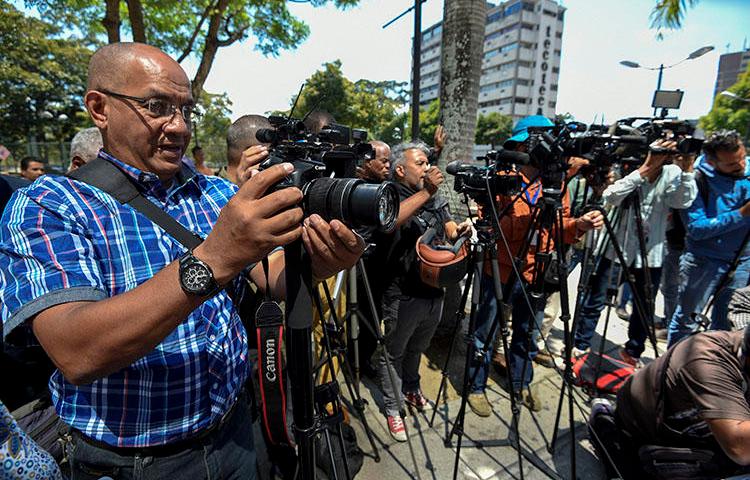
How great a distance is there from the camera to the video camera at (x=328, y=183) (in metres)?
0.94

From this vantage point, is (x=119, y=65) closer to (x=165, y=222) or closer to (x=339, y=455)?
(x=165, y=222)

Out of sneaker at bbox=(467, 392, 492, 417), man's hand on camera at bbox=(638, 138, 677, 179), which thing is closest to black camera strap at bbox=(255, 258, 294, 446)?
sneaker at bbox=(467, 392, 492, 417)

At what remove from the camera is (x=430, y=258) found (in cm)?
280

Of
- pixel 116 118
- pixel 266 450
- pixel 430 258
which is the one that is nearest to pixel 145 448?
pixel 266 450

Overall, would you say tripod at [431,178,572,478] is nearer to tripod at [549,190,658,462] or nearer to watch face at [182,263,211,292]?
tripod at [549,190,658,462]

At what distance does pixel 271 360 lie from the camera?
1190mm

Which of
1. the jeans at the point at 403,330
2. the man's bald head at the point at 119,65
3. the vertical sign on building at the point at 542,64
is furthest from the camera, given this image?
the vertical sign on building at the point at 542,64

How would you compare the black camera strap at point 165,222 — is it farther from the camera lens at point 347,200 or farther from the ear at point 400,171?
the ear at point 400,171

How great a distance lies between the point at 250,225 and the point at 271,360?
0.57m

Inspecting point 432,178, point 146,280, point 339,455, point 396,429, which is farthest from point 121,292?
point 396,429

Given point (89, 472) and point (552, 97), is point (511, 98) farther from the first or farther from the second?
point (89, 472)

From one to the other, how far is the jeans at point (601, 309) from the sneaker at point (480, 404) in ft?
4.99

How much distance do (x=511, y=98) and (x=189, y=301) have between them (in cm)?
6736

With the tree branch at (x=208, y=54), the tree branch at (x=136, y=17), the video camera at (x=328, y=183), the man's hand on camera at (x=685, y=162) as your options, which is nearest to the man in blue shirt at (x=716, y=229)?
the man's hand on camera at (x=685, y=162)
